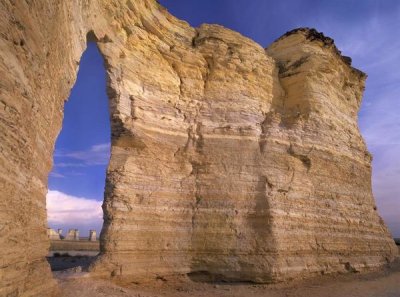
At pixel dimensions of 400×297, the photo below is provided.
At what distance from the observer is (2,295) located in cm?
412

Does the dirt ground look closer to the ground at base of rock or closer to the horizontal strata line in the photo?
the ground at base of rock

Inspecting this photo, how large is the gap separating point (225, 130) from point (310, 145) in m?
3.26

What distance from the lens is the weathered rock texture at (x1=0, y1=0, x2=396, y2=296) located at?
6.79 m

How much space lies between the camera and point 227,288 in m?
9.27

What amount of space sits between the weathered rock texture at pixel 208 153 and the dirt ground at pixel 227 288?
1.03ft

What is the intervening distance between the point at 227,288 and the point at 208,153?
3813 mm

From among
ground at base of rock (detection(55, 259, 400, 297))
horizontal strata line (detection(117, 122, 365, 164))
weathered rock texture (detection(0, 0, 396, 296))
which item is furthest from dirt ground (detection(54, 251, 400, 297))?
horizontal strata line (detection(117, 122, 365, 164))

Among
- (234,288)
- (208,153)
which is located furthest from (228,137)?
(234,288)

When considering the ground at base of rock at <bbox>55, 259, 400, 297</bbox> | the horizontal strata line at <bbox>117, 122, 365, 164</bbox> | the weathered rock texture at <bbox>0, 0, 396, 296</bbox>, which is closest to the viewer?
the weathered rock texture at <bbox>0, 0, 396, 296</bbox>

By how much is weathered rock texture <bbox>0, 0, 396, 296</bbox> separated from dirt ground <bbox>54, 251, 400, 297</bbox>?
0.31 m

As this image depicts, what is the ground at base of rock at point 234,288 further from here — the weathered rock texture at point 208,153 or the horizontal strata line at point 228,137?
the horizontal strata line at point 228,137

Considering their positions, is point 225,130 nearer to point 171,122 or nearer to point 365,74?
point 171,122

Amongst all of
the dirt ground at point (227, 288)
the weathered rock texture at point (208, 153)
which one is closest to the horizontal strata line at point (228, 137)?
the weathered rock texture at point (208, 153)

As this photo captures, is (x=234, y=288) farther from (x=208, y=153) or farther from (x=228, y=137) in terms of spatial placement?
(x=228, y=137)
